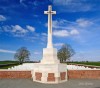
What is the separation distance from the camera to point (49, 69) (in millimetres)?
14914

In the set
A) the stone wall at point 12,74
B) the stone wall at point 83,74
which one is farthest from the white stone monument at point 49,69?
the stone wall at point 83,74

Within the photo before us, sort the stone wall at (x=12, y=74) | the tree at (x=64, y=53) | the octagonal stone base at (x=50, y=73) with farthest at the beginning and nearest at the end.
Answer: the tree at (x=64, y=53) < the stone wall at (x=12, y=74) < the octagonal stone base at (x=50, y=73)

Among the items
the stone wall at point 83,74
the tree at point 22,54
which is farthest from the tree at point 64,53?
the stone wall at point 83,74

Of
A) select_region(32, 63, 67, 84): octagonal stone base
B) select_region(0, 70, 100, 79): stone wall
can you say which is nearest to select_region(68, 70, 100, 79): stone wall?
select_region(0, 70, 100, 79): stone wall

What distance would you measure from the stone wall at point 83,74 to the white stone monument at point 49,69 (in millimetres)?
1468

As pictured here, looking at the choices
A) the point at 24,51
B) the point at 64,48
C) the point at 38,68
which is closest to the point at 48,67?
the point at 38,68

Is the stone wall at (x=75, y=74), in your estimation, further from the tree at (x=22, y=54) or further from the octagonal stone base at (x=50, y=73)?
the tree at (x=22, y=54)

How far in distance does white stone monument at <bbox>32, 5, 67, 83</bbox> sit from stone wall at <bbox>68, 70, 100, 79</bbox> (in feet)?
4.82

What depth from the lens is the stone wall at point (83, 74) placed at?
56.4 feet

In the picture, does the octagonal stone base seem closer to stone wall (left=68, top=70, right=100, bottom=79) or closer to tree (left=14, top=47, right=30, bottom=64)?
stone wall (left=68, top=70, right=100, bottom=79)

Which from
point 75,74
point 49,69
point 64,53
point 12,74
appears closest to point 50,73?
point 49,69

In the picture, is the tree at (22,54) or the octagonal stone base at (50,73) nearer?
the octagonal stone base at (50,73)

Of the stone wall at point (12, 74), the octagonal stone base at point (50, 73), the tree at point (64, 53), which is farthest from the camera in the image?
the tree at point (64, 53)

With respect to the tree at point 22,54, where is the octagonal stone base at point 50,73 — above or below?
below
